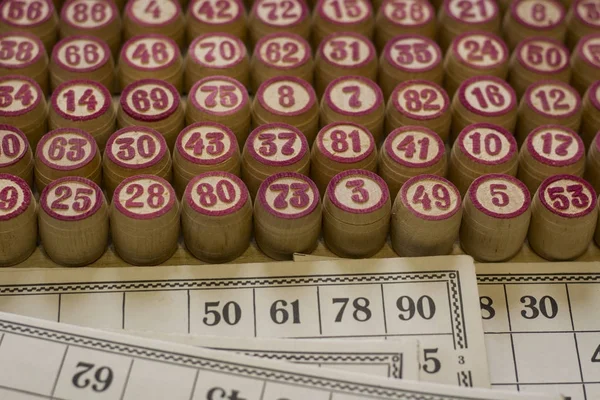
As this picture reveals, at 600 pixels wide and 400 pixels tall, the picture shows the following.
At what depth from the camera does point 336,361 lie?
1029mm

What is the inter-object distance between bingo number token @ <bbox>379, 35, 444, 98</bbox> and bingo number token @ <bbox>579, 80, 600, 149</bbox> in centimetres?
22

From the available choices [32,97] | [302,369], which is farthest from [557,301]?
[32,97]

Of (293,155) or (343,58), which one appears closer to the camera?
(293,155)

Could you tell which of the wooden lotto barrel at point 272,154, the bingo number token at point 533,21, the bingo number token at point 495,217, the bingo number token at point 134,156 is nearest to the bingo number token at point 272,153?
the wooden lotto barrel at point 272,154

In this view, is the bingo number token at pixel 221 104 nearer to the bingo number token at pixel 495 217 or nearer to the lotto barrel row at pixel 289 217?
the lotto barrel row at pixel 289 217

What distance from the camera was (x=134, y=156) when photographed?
1.14m

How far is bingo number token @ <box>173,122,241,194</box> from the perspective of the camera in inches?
45.1

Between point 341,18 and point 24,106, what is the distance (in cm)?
50

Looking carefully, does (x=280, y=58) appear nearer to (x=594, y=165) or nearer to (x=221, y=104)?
(x=221, y=104)

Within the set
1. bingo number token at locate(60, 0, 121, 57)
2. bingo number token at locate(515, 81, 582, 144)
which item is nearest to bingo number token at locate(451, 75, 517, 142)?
bingo number token at locate(515, 81, 582, 144)

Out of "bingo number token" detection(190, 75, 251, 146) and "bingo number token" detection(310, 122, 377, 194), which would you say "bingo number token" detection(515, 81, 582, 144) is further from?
"bingo number token" detection(190, 75, 251, 146)

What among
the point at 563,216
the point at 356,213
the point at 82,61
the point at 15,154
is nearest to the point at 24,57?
the point at 82,61

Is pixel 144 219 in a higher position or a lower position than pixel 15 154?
lower

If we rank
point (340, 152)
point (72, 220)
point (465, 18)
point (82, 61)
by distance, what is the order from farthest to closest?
point (465, 18)
point (82, 61)
point (340, 152)
point (72, 220)
